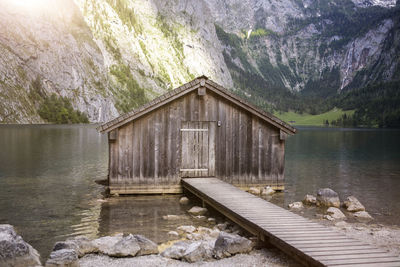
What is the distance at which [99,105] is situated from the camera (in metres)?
153

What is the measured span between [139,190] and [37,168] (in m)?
15.2

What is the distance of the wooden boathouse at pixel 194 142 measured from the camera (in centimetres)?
1866

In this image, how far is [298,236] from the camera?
10242 mm

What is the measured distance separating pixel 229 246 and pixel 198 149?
9640 mm

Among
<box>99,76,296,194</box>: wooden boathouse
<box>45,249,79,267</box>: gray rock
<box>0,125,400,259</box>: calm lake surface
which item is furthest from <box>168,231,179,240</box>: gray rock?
<box>99,76,296,194</box>: wooden boathouse

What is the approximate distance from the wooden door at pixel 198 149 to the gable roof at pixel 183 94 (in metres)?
1.53

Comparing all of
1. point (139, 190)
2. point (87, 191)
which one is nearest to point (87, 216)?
point (139, 190)

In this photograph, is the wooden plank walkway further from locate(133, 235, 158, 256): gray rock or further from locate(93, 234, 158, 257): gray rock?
locate(93, 234, 158, 257): gray rock

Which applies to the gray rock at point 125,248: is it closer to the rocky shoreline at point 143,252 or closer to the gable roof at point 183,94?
the rocky shoreline at point 143,252

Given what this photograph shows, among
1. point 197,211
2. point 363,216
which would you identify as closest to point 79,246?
point 197,211

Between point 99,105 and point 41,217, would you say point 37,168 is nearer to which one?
point 41,217

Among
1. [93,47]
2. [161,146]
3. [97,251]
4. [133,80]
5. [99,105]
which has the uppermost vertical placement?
[93,47]

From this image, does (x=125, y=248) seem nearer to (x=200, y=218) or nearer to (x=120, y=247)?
(x=120, y=247)

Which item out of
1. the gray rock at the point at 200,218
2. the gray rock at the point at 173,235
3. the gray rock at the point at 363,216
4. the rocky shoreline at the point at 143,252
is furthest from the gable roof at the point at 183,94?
the rocky shoreline at the point at 143,252
